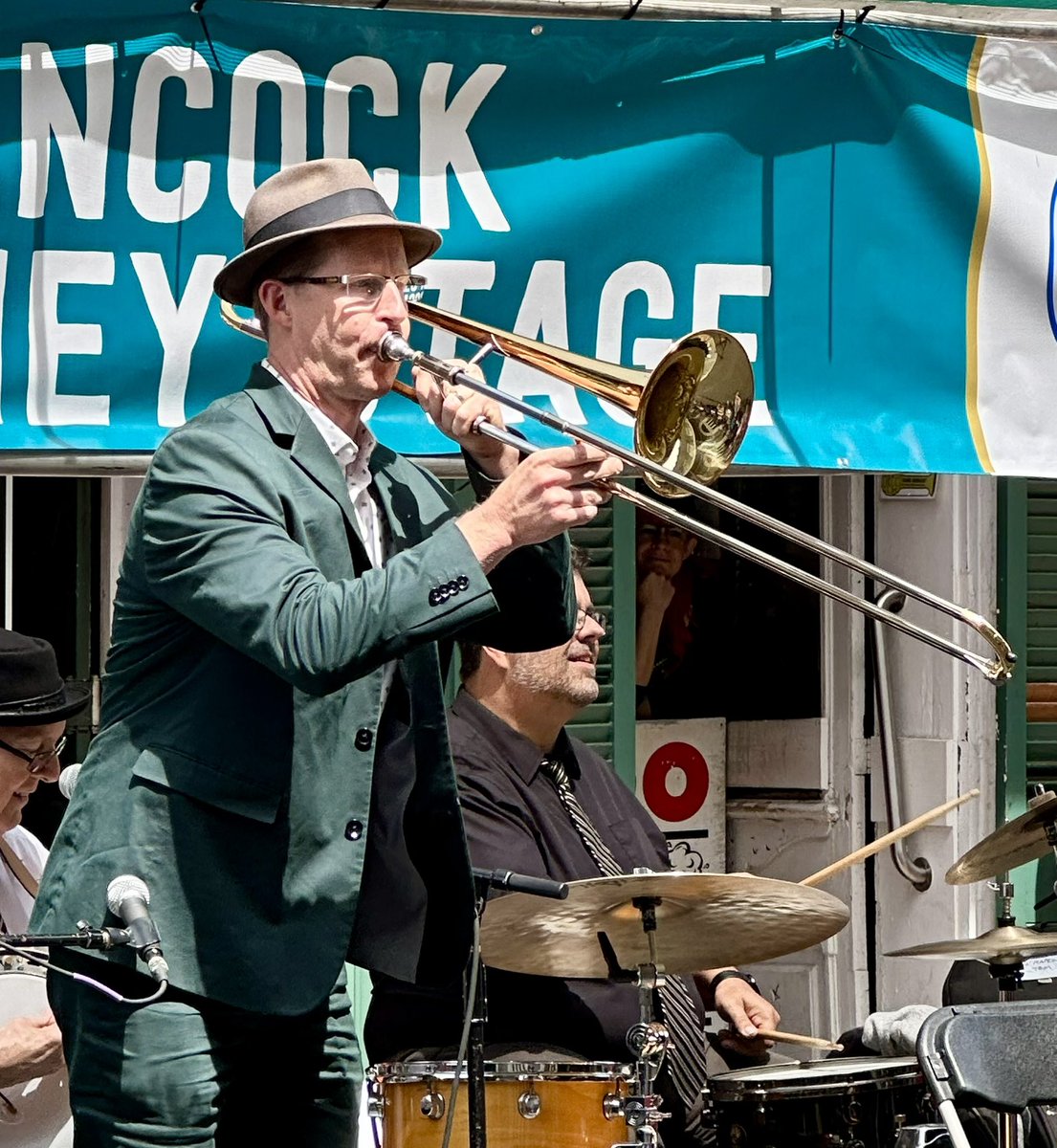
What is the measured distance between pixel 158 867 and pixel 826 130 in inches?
112

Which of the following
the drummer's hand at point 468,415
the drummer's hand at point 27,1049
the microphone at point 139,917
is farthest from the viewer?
the drummer's hand at point 27,1049

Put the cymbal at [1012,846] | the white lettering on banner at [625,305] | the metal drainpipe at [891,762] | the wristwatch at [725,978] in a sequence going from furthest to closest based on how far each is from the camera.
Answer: the metal drainpipe at [891,762] < the wristwatch at [725,978] < the cymbal at [1012,846] < the white lettering on banner at [625,305]

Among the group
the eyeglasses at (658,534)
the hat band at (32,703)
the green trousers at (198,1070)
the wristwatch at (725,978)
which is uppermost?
the eyeglasses at (658,534)

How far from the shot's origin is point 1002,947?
4.94m

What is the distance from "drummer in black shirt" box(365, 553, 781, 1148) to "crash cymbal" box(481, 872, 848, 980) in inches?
7.6

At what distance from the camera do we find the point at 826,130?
494 cm

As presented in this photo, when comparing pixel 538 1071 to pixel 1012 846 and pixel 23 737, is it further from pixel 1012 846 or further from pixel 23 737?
pixel 1012 846

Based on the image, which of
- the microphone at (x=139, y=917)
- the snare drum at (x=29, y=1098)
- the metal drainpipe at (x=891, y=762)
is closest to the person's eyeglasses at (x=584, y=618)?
the metal drainpipe at (x=891, y=762)

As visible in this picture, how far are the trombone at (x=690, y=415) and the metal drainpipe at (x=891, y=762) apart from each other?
2762mm

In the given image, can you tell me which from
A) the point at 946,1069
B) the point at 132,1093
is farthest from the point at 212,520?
the point at 946,1069

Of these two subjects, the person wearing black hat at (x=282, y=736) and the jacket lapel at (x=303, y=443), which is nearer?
the person wearing black hat at (x=282, y=736)

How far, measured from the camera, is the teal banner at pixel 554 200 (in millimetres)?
4512

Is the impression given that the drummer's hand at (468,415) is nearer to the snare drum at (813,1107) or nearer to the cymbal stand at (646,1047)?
the cymbal stand at (646,1047)

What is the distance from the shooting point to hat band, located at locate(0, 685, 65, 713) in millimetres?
4367
